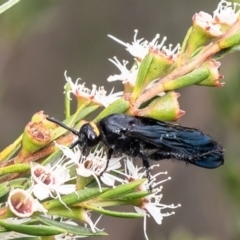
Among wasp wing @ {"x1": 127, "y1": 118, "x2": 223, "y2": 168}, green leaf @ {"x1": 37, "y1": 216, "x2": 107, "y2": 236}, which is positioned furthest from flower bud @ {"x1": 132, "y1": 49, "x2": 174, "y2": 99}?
green leaf @ {"x1": 37, "y1": 216, "x2": 107, "y2": 236}

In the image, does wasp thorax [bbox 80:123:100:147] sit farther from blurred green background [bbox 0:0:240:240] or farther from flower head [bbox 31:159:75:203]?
blurred green background [bbox 0:0:240:240]

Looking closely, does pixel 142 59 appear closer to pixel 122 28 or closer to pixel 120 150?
pixel 120 150

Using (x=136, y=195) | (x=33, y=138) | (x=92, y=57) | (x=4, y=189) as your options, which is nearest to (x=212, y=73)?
(x=136, y=195)

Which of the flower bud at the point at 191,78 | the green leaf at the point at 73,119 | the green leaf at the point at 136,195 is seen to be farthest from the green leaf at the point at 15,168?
the flower bud at the point at 191,78

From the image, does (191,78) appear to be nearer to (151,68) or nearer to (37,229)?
(151,68)

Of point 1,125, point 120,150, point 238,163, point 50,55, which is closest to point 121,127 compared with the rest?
point 120,150

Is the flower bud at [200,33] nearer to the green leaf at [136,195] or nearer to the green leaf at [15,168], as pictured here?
the green leaf at [136,195]

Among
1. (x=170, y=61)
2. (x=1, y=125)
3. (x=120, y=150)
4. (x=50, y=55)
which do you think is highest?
(x=50, y=55)
